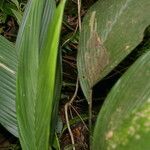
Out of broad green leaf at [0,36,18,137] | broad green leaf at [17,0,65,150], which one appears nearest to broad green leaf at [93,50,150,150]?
broad green leaf at [17,0,65,150]

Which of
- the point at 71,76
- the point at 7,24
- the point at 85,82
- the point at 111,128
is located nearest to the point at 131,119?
the point at 111,128

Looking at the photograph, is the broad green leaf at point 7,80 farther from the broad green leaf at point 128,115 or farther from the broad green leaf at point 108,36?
the broad green leaf at point 128,115

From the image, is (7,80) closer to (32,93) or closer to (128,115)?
(32,93)

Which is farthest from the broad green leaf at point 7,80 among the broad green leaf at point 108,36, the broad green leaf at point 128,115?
the broad green leaf at point 128,115

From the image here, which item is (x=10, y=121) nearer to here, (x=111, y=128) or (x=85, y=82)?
(x=85, y=82)

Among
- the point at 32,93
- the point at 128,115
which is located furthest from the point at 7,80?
the point at 128,115

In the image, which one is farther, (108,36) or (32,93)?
(108,36)

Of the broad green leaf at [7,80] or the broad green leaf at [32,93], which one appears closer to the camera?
the broad green leaf at [32,93]
